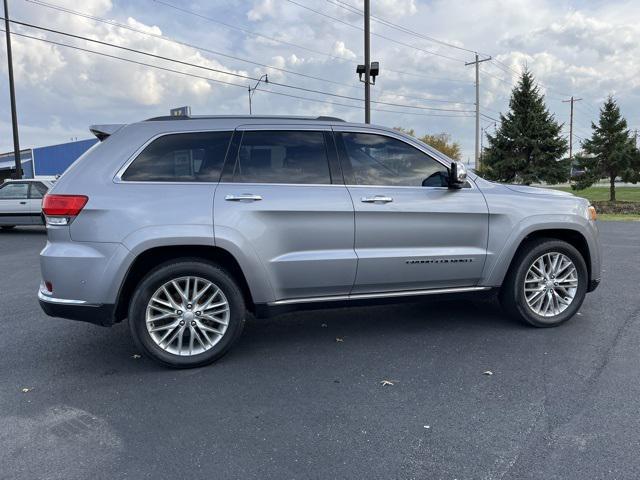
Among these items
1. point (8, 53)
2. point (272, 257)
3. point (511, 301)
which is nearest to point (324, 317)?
point (272, 257)

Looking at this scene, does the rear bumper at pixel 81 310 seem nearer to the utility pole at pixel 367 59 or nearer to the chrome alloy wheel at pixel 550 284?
the chrome alloy wheel at pixel 550 284

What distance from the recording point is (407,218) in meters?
4.17

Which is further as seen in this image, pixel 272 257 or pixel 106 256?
pixel 272 257

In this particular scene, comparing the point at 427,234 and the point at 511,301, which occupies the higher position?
the point at 427,234

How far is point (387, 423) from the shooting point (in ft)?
9.84

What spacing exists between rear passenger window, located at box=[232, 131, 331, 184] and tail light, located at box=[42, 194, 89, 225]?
1130mm

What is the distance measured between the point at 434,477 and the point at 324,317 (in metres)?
2.79

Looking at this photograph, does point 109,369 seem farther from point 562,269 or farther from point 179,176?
point 562,269

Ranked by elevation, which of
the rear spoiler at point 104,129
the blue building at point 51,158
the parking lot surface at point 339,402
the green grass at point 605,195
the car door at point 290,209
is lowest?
the parking lot surface at point 339,402

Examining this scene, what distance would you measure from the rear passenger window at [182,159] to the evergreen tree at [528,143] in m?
24.6

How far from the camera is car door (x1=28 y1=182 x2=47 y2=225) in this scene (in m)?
13.8

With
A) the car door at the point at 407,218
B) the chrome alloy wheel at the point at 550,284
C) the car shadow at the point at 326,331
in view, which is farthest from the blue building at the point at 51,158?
the chrome alloy wheel at the point at 550,284

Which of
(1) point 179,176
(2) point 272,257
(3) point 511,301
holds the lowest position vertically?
(3) point 511,301

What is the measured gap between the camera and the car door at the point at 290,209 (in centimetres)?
382
